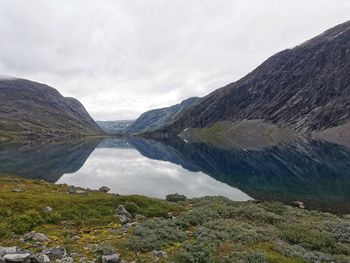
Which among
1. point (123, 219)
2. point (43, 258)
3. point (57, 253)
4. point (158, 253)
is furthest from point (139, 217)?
point (43, 258)

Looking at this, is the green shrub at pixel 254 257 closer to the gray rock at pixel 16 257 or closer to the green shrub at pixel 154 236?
the green shrub at pixel 154 236

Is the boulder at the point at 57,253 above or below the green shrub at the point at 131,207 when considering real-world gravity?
above

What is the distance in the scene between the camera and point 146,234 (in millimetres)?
19703

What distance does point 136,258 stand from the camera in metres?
16.5

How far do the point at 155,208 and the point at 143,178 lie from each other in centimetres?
5321

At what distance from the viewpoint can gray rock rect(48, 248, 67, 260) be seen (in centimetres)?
1572

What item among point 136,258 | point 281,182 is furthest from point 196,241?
point 281,182

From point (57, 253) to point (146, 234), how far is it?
5159mm

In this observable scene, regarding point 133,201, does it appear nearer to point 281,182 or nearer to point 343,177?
point 281,182

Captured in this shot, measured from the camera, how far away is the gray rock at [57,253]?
15.7 m

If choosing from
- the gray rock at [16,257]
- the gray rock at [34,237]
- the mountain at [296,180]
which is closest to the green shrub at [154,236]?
the gray rock at [34,237]

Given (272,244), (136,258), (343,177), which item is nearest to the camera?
(136,258)

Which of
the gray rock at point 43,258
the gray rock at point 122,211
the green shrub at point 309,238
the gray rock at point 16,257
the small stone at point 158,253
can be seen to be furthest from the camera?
the gray rock at point 122,211

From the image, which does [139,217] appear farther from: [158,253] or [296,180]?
[296,180]
